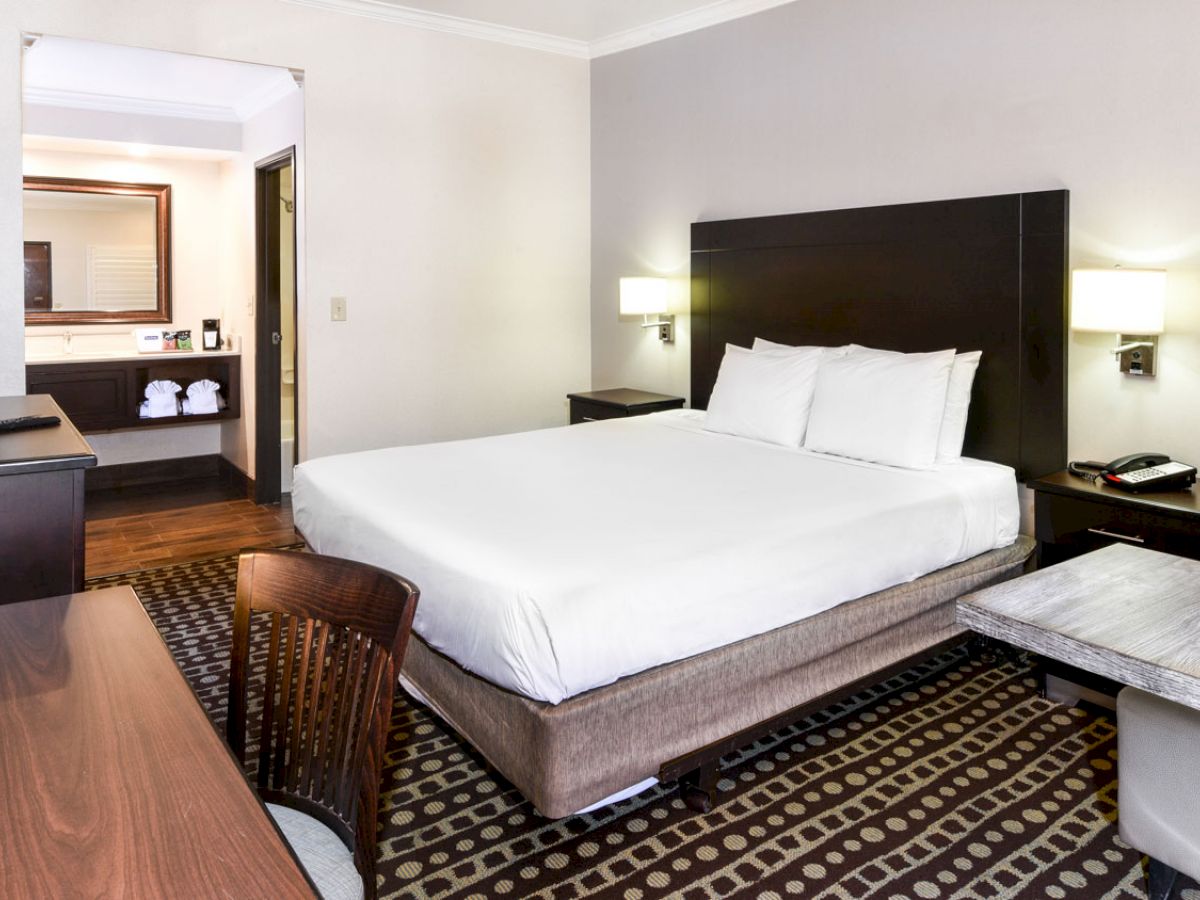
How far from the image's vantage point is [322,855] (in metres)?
1.28

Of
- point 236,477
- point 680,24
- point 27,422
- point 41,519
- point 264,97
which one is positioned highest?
point 680,24

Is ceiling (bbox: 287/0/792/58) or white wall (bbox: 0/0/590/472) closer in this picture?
white wall (bbox: 0/0/590/472)

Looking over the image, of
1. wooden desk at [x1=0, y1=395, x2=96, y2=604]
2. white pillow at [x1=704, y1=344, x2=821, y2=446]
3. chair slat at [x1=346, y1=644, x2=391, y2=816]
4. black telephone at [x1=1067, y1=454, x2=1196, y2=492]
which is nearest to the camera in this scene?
chair slat at [x1=346, y1=644, x2=391, y2=816]

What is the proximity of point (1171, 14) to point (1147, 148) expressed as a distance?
1.32 feet

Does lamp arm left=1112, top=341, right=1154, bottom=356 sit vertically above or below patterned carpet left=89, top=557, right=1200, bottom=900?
above

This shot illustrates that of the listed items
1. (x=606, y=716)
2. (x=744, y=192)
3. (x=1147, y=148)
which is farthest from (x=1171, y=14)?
(x=606, y=716)

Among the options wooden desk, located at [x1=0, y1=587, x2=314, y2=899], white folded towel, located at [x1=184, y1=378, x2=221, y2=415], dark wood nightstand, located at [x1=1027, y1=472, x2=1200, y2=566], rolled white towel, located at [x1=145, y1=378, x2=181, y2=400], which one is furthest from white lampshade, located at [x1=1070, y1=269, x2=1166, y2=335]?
rolled white towel, located at [x1=145, y1=378, x2=181, y2=400]

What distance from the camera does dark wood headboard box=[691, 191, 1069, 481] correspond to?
3174 millimetres

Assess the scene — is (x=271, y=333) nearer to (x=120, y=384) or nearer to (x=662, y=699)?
(x=120, y=384)

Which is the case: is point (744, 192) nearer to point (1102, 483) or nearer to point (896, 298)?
point (896, 298)

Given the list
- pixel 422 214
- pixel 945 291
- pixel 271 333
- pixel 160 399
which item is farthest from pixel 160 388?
pixel 945 291

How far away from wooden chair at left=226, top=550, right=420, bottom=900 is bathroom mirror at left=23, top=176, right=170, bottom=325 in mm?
5072

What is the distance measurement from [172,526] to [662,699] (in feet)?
11.9

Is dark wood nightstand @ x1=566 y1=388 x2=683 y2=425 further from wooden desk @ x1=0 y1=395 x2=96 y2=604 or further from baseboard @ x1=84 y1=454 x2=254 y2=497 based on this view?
wooden desk @ x1=0 y1=395 x2=96 y2=604
